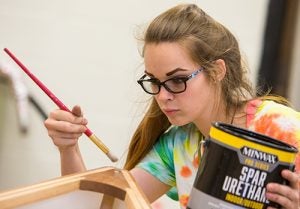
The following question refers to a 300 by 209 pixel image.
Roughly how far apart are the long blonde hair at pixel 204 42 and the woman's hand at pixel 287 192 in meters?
0.42

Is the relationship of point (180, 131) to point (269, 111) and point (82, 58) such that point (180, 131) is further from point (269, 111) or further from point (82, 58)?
point (82, 58)

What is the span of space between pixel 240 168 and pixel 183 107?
0.40 metres

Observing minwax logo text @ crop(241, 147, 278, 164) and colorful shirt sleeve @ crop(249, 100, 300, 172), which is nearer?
minwax logo text @ crop(241, 147, 278, 164)

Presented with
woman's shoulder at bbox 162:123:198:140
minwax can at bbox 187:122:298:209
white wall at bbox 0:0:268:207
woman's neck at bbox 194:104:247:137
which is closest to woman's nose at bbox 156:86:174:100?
woman's neck at bbox 194:104:247:137

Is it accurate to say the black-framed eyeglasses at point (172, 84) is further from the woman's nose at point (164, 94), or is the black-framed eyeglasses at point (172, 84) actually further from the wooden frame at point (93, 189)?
the wooden frame at point (93, 189)

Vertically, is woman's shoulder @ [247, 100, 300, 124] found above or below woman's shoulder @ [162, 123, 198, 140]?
above

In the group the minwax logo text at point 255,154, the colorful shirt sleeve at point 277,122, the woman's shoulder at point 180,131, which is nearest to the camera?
the minwax logo text at point 255,154

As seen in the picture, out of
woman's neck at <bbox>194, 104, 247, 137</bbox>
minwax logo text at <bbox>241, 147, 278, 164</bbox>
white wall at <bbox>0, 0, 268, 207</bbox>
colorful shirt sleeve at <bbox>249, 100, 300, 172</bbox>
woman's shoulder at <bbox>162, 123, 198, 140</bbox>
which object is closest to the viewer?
minwax logo text at <bbox>241, 147, 278, 164</bbox>

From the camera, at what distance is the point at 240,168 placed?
1.74 feet

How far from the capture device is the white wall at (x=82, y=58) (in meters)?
1.68

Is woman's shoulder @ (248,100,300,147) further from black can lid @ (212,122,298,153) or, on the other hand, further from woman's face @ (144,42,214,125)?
black can lid @ (212,122,298,153)

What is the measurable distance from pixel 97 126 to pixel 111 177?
1023 mm

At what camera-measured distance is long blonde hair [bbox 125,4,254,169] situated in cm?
96

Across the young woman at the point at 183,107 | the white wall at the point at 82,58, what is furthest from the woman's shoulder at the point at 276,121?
the white wall at the point at 82,58
